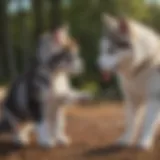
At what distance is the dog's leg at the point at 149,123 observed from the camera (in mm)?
1178

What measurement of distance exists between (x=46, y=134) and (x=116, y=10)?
45cm

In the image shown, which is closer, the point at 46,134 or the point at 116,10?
the point at 46,134

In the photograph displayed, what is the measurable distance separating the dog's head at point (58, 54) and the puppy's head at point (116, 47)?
3.1 inches

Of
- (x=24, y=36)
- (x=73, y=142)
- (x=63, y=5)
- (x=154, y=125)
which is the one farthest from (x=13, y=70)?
(x=154, y=125)

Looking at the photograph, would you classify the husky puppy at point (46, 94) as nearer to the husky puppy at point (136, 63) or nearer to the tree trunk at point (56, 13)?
the husky puppy at point (136, 63)

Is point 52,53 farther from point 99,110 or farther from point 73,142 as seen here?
point 99,110

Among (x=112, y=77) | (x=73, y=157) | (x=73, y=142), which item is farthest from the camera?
(x=112, y=77)

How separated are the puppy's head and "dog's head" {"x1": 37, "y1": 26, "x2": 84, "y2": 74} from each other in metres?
0.08

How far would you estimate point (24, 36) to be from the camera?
148 cm

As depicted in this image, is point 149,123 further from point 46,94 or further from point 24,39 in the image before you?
point 24,39

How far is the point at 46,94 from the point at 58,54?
0.33 ft

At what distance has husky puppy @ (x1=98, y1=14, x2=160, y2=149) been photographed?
114 cm

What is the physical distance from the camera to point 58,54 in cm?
119

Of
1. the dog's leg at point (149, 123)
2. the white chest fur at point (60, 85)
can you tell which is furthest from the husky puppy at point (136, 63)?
the white chest fur at point (60, 85)
